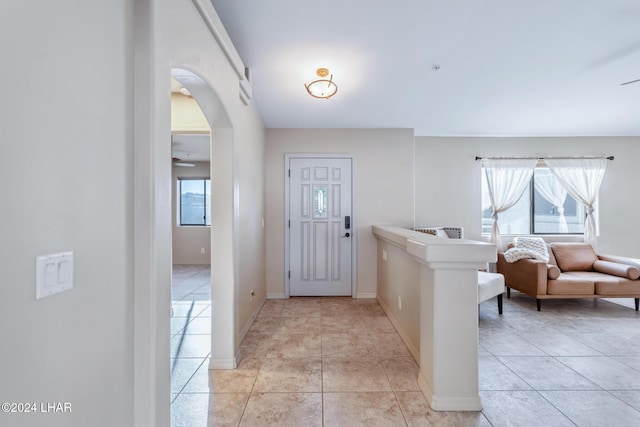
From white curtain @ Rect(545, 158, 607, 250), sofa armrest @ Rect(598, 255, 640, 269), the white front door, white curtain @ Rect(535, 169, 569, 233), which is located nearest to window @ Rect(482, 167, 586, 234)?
white curtain @ Rect(535, 169, 569, 233)

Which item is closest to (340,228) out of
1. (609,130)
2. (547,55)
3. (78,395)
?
(547,55)

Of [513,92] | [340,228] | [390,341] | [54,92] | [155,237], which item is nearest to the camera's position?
[54,92]

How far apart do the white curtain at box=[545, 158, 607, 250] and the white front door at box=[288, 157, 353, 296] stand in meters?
3.69

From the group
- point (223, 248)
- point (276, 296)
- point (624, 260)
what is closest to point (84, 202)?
point (223, 248)

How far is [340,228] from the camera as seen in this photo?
4.26 m

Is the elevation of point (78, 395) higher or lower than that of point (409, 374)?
higher

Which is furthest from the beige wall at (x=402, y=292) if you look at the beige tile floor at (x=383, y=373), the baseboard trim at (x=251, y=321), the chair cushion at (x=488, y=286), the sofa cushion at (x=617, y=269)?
the sofa cushion at (x=617, y=269)

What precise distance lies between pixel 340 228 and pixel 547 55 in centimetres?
293

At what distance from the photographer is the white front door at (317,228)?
426 centimetres

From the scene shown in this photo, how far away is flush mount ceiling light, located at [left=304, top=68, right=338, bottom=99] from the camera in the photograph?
8.70 feet

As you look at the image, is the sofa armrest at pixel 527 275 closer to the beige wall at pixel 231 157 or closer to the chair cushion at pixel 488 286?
the chair cushion at pixel 488 286

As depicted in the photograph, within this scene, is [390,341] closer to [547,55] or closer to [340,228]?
[340,228]

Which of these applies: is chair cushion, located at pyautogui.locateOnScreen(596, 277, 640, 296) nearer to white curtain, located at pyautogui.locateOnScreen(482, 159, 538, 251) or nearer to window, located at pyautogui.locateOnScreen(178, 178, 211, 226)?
white curtain, located at pyautogui.locateOnScreen(482, 159, 538, 251)

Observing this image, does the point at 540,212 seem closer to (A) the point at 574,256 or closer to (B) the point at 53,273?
(A) the point at 574,256
